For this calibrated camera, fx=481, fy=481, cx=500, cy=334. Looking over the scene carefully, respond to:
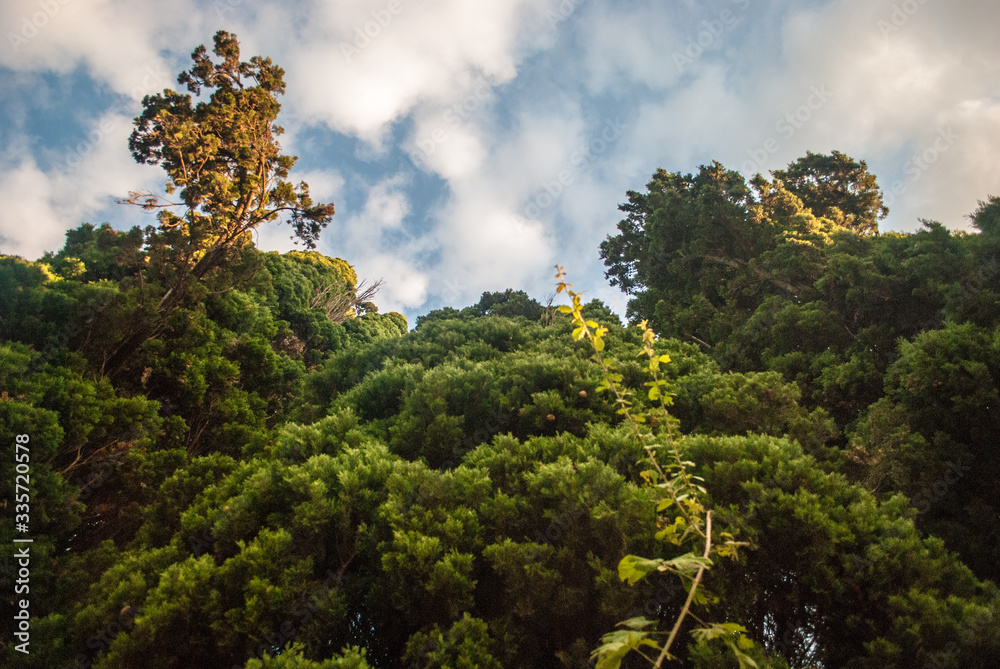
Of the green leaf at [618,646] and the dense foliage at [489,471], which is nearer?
the green leaf at [618,646]

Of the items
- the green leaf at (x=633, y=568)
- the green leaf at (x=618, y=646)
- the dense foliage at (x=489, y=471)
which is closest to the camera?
the green leaf at (x=618, y=646)

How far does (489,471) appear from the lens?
5070mm

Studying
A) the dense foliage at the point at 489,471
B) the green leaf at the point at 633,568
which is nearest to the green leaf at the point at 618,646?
the green leaf at the point at 633,568

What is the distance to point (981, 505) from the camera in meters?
6.08

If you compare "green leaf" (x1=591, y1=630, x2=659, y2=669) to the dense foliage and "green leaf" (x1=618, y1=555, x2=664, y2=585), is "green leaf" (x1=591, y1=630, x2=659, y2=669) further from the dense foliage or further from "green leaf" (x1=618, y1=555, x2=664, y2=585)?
the dense foliage

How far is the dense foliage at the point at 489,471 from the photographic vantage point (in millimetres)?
3594

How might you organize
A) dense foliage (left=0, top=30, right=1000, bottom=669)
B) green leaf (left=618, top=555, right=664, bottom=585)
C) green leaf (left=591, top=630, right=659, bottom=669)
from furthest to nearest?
dense foliage (left=0, top=30, right=1000, bottom=669) < green leaf (left=618, top=555, right=664, bottom=585) < green leaf (left=591, top=630, right=659, bottom=669)

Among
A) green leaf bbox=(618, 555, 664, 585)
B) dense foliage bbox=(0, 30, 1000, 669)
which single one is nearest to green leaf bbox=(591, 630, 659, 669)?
green leaf bbox=(618, 555, 664, 585)

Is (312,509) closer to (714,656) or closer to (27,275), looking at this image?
(714,656)

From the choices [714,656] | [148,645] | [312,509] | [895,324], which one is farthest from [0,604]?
[895,324]

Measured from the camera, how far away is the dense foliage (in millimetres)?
3594

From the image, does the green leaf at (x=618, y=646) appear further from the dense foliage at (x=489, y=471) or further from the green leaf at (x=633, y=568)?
the dense foliage at (x=489, y=471)

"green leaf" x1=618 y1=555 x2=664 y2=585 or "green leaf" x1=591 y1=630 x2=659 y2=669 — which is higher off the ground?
"green leaf" x1=618 y1=555 x2=664 y2=585

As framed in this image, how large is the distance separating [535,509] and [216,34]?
39.4 feet
